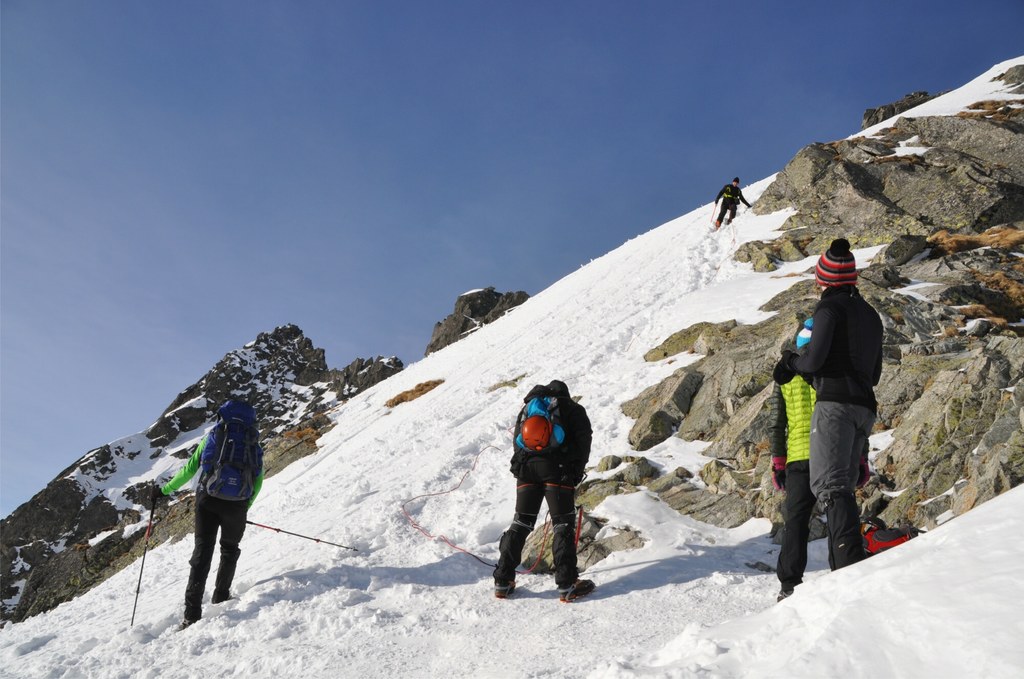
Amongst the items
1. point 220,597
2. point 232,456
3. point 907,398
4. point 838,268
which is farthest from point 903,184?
point 220,597

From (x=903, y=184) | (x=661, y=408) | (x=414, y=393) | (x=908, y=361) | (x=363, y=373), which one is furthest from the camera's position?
(x=363, y=373)

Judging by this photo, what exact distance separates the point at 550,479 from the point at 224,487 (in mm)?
3854

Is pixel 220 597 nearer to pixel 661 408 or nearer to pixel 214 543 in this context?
pixel 214 543

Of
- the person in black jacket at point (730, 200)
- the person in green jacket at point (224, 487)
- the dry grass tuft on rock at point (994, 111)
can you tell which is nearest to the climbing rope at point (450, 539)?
the person in green jacket at point (224, 487)

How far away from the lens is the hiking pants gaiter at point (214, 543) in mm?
6688

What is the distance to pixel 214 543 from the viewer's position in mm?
6930

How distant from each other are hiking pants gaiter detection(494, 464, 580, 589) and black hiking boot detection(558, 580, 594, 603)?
0.15ft

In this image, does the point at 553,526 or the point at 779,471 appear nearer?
the point at 779,471

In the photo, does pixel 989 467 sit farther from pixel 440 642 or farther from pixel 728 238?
pixel 728 238

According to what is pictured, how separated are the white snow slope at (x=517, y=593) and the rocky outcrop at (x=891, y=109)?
122 ft

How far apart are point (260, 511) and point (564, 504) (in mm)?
8702

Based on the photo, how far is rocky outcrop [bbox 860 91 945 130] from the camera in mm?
46281

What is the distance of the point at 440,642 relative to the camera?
5.47 m

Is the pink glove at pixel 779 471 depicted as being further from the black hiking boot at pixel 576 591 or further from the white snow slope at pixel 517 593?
the black hiking boot at pixel 576 591
